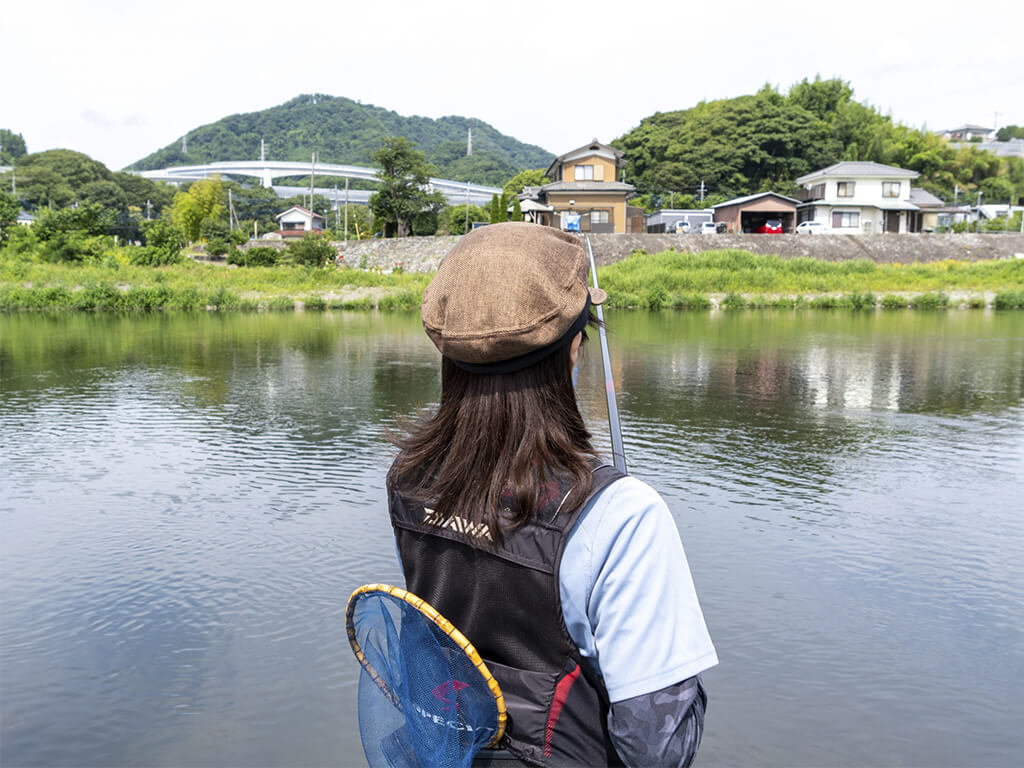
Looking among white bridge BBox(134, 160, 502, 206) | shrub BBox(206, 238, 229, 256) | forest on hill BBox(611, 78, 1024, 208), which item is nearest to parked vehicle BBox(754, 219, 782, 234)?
forest on hill BBox(611, 78, 1024, 208)

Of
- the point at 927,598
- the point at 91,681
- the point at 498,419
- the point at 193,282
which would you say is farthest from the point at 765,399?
the point at 193,282

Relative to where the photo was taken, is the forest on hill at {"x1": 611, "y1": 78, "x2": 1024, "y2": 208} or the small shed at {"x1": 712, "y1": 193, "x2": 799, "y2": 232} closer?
the small shed at {"x1": 712, "y1": 193, "x2": 799, "y2": 232}

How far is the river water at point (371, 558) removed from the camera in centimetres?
347

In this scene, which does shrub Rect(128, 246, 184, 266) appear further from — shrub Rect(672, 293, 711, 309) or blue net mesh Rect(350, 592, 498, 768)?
blue net mesh Rect(350, 592, 498, 768)

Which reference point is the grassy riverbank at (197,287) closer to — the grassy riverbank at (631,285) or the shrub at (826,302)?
the grassy riverbank at (631,285)

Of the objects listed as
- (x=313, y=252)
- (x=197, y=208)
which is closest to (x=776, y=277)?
(x=313, y=252)

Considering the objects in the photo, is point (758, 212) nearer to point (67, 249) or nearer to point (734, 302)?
point (734, 302)

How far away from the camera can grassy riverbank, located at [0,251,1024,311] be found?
1064 inches

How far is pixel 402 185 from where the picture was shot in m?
39.0

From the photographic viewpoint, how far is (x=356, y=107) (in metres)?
143

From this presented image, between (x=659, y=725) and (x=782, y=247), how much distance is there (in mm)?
35677

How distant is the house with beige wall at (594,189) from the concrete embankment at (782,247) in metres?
3.63

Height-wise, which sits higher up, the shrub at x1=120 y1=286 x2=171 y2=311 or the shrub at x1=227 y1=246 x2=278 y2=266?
the shrub at x1=227 y1=246 x2=278 y2=266

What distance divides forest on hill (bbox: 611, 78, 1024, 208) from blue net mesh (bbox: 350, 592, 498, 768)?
48.7 metres
